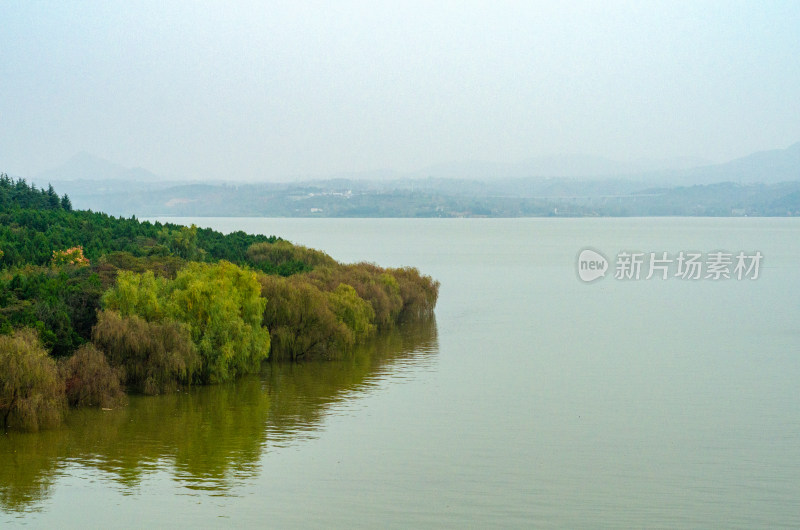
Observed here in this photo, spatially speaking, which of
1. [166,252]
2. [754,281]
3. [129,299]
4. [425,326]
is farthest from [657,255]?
[129,299]

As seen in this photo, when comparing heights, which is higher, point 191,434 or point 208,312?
point 208,312

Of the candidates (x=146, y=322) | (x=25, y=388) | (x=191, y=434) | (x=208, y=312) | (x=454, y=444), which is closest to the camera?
(x=25, y=388)

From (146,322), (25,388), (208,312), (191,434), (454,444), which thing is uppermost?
(208,312)

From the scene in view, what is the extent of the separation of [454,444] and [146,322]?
1541 cm

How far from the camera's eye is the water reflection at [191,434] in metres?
27.5

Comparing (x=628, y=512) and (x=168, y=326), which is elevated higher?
(x=168, y=326)

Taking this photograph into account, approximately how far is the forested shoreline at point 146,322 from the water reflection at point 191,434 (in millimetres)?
1033

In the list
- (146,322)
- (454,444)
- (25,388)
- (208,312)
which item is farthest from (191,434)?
(454,444)

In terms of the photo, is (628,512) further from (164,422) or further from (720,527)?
(164,422)

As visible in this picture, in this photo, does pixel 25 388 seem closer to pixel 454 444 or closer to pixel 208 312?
pixel 208 312

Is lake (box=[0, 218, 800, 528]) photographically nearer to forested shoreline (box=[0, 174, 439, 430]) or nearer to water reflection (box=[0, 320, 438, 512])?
water reflection (box=[0, 320, 438, 512])

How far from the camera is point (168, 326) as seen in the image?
38.5 meters

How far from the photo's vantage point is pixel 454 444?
31.7 metres

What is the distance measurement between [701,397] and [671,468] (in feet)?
39.9
